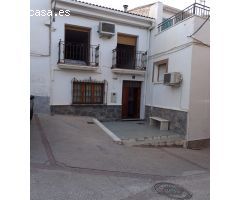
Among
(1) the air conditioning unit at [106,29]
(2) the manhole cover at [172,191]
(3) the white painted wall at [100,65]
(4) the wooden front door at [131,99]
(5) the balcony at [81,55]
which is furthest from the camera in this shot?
(4) the wooden front door at [131,99]

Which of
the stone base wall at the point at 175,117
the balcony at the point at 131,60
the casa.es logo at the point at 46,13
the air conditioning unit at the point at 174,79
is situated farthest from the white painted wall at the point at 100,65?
the air conditioning unit at the point at 174,79

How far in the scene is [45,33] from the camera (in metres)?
10.4

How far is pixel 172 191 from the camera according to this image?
4.46m

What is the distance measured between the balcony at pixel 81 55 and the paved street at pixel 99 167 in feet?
10.4

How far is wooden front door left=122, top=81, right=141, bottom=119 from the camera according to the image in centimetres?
1241

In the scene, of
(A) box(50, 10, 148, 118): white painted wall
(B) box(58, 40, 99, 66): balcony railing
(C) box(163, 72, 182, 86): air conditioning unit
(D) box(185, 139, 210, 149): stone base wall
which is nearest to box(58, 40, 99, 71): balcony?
(B) box(58, 40, 99, 66): balcony railing

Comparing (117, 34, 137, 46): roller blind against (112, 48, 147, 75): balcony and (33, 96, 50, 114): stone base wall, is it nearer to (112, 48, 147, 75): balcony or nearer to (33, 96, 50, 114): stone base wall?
(112, 48, 147, 75): balcony

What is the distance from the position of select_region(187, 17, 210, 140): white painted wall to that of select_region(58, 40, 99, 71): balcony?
173 inches

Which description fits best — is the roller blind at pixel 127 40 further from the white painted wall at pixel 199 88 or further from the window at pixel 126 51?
the white painted wall at pixel 199 88

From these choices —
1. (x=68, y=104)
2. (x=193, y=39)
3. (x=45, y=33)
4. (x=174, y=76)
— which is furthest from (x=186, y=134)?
(x=45, y=33)

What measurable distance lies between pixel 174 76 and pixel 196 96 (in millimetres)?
1209

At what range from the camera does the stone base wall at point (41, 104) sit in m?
10.4
